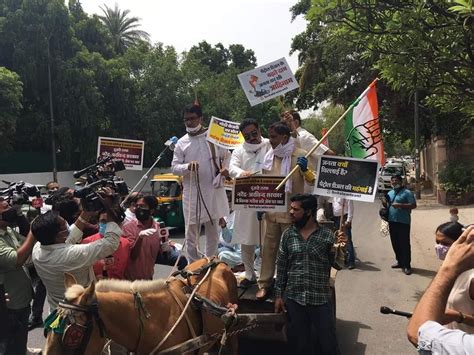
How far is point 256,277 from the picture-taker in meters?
5.51

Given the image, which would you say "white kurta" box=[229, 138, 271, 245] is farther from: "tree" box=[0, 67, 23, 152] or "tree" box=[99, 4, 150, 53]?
"tree" box=[99, 4, 150, 53]

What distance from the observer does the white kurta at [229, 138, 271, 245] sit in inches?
217

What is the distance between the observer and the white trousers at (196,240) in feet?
18.9

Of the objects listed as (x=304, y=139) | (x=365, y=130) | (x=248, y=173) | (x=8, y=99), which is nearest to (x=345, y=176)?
(x=365, y=130)

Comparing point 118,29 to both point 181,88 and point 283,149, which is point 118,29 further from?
point 283,149

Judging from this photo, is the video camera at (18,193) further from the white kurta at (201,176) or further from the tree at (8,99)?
the tree at (8,99)

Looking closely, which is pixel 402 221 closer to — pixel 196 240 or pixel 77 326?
pixel 196 240

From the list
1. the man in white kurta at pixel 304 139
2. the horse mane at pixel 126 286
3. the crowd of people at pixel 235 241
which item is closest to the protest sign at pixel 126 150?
the crowd of people at pixel 235 241

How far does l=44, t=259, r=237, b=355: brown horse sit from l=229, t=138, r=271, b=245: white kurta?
1.76 m

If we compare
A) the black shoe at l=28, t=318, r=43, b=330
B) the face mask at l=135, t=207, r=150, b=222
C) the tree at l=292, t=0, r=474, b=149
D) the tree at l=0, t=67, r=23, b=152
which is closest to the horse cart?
the face mask at l=135, t=207, r=150, b=222

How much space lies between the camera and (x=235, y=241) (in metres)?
5.56

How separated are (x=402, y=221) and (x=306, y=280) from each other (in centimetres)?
556

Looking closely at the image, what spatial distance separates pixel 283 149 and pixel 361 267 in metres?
5.40

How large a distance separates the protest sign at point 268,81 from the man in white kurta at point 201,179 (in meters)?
1.06
